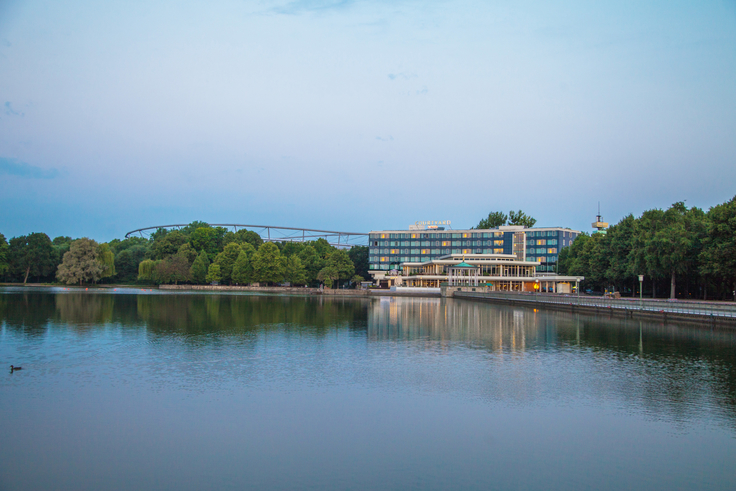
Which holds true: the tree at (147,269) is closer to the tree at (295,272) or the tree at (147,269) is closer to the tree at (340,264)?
the tree at (295,272)

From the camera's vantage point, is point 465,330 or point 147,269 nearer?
point 465,330

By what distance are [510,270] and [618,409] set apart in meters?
106

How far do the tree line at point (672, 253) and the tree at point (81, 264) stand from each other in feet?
285

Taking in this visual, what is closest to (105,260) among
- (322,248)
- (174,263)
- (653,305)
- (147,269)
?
(147,269)

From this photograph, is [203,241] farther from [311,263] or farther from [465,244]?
[465,244]

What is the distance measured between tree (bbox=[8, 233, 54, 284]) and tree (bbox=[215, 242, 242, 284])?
3359 cm

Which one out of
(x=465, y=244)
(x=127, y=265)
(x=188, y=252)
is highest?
(x=465, y=244)

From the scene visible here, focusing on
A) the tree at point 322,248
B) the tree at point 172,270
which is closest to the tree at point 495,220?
the tree at point 322,248

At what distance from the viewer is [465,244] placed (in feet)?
454

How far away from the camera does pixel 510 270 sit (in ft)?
385

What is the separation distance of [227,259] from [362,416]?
10017 cm

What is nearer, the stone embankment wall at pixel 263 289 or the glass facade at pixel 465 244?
the stone embankment wall at pixel 263 289

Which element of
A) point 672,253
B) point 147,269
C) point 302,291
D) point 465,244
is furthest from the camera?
point 465,244

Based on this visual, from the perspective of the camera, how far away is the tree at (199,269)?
108 meters
